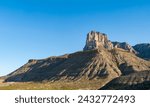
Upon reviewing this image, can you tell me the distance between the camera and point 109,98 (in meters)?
17.4

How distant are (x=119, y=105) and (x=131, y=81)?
517 ft

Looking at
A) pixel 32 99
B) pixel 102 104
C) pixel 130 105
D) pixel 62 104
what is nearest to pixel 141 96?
pixel 130 105

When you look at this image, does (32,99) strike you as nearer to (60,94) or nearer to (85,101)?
(60,94)

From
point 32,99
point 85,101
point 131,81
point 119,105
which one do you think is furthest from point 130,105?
point 131,81

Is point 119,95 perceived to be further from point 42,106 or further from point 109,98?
point 42,106

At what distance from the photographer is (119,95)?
1778 centimetres

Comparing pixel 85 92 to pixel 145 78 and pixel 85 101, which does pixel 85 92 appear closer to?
pixel 85 101

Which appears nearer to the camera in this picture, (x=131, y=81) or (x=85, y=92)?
(x=85, y=92)

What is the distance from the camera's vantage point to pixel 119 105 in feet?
55.7

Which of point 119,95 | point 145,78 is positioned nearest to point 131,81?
point 145,78

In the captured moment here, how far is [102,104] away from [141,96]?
7.07 feet

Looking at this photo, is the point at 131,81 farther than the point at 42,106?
Yes

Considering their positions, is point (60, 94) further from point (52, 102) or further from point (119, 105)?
point (119, 105)

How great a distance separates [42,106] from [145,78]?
529 feet
